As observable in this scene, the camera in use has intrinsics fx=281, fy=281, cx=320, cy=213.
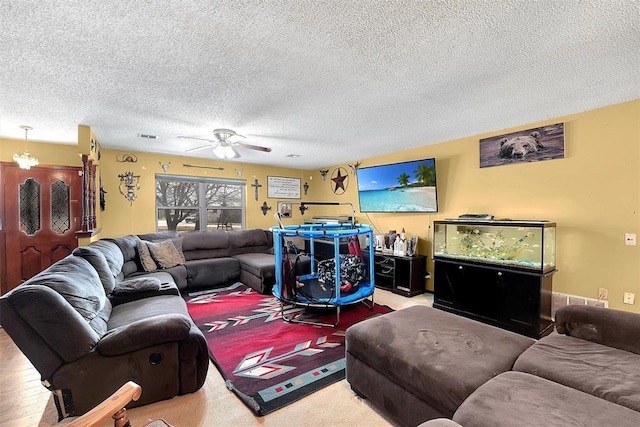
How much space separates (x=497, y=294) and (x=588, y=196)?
1.44m

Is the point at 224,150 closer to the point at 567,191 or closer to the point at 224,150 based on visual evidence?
the point at 224,150

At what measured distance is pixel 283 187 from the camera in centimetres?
690

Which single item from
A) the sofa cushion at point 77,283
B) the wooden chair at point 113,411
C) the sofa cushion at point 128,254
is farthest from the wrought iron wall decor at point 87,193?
the wooden chair at point 113,411

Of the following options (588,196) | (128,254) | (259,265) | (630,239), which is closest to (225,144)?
(259,265)

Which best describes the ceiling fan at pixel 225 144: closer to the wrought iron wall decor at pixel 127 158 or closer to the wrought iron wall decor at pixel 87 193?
the wrought iron wall decor at pixel 87 193

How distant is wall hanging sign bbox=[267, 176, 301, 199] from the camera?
6.70m

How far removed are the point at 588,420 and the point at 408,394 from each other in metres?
0.80

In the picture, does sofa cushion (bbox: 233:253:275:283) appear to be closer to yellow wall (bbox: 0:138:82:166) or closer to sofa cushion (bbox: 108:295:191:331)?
sofa cushion (bbox: 108:295:191:331)

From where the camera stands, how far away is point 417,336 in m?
1.87

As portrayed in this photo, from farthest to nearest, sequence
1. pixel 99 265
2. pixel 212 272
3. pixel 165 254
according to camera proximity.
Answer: pixel 212 272 < pixel 165 254 < pixel 99 265

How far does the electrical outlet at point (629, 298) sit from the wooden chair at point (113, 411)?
411cm

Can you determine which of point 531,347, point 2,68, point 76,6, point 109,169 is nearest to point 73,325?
point 76,6

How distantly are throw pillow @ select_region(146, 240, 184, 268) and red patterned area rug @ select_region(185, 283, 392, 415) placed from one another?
75 centimetres

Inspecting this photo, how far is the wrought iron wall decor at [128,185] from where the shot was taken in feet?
16.4
